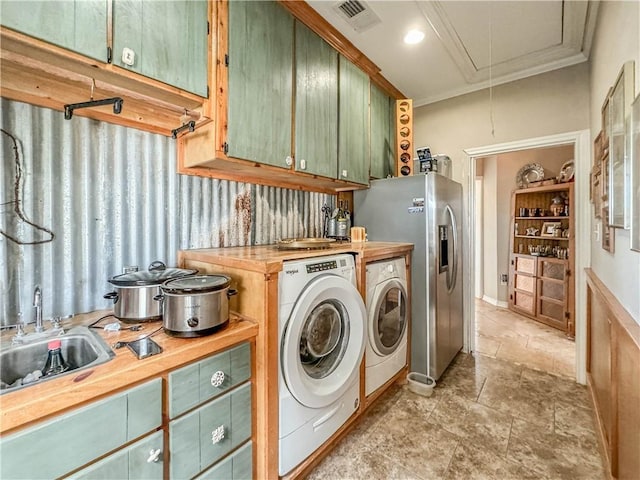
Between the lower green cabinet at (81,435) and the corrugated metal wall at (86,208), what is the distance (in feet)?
2.49

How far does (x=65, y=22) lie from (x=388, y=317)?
87.1 inches

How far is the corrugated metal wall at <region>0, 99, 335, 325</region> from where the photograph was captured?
1204 mm

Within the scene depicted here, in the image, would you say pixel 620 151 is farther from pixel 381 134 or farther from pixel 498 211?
pixel 498 211

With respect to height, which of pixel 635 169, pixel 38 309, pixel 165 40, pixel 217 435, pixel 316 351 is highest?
pixel 165 40

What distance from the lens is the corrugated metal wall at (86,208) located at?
1.20 m

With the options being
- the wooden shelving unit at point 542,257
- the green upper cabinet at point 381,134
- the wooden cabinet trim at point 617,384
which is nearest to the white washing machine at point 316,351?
the wooden cabinet trim at point 617,384

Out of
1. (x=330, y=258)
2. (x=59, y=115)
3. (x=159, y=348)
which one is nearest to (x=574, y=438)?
(x=330, y=258)

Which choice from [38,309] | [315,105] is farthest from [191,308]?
[315,105]

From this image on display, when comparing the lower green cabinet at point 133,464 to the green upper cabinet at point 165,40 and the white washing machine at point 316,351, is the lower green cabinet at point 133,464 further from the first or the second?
the green upper cabinet at point 165,40

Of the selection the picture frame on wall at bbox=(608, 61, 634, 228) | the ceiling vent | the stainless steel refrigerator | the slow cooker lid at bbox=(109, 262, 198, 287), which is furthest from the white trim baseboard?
the slow cooker lid at bbox=(109, 262, 198, 287)

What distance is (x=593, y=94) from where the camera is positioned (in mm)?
2164

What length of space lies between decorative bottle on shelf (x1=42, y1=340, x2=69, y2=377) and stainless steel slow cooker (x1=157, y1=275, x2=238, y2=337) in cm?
34

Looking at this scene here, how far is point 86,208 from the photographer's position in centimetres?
137

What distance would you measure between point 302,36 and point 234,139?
37.8 inches
